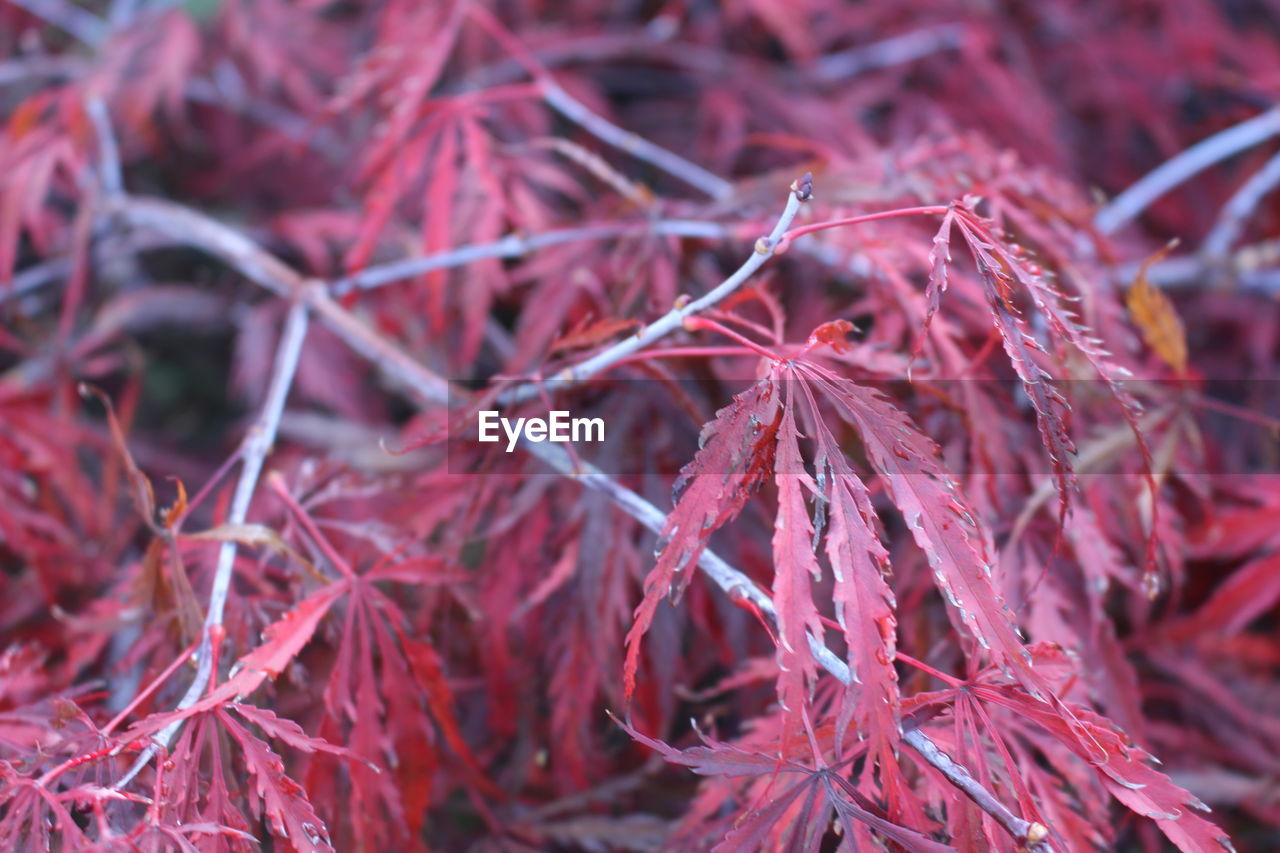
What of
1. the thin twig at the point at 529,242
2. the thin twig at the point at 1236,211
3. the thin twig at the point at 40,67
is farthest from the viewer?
the thin twig at the point at 40,67

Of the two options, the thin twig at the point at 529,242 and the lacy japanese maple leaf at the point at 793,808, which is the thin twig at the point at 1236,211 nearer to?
the thin twig at the point at 529,242

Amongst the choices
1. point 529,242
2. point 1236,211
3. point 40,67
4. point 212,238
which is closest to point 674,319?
point 529,242

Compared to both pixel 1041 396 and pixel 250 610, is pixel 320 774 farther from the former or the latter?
pixel 1041 396

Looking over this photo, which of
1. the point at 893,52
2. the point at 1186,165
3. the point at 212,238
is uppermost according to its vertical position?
the point at 893,52

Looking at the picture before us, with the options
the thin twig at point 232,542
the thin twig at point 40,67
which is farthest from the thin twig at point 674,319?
the thin twig at point 40,67

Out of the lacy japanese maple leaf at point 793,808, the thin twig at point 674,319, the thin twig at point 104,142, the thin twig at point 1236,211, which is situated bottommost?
the lacy japanese maple leaf at point 793,808

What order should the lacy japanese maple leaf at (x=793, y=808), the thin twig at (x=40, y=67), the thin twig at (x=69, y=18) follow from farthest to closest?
the thin twig at (x=69, y=18) → the thin twig at (x=40, y=67) → the lacy japanese maple leaf at (x=793, y=808)

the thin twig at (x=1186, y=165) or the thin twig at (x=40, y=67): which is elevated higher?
the thin twig at (x=1186, y=165)

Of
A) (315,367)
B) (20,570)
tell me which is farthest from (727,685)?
(20,570)

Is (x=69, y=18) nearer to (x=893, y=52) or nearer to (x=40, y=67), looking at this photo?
(x=40, y=67)
